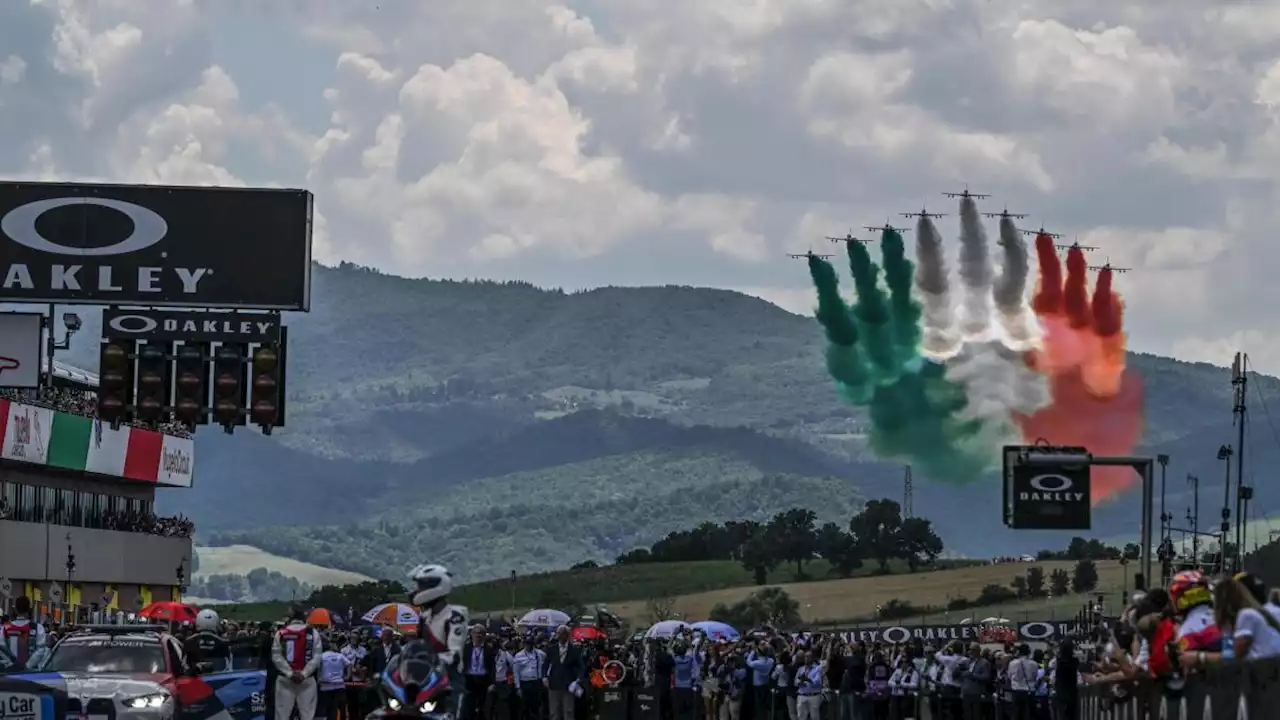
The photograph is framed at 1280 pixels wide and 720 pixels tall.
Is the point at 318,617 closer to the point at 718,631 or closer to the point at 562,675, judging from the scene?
the point at 562,675

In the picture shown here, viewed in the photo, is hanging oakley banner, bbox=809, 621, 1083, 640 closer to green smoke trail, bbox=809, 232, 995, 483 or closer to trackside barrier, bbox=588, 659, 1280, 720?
trackside barrier, bbox=588, 659, 1280, 720

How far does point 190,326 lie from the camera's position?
37.8 metres

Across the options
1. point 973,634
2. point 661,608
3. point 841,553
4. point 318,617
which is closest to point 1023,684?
point 318,617

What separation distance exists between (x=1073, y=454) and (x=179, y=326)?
1424cm

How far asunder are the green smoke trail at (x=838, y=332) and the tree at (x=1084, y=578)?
2685 inches

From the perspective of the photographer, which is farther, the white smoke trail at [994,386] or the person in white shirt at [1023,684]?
the white smoke trail at [994,386]

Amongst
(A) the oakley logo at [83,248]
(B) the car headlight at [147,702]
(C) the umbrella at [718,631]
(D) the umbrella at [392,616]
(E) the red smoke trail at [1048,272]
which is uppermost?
(E) the red smoke trail at [1048,272]

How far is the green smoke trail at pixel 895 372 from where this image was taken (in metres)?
79.7

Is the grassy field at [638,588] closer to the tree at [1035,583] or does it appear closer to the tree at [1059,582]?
the tree at [1059,582]

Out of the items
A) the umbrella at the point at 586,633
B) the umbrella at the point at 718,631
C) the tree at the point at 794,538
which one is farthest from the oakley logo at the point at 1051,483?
the tree at the point at 794,538

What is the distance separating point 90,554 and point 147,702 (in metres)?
67.2

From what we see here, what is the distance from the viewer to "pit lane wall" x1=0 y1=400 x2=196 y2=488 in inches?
3194

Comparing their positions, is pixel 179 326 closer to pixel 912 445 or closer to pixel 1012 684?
pixel 1012 684

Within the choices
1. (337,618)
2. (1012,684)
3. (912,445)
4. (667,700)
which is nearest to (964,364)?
(912,445)
